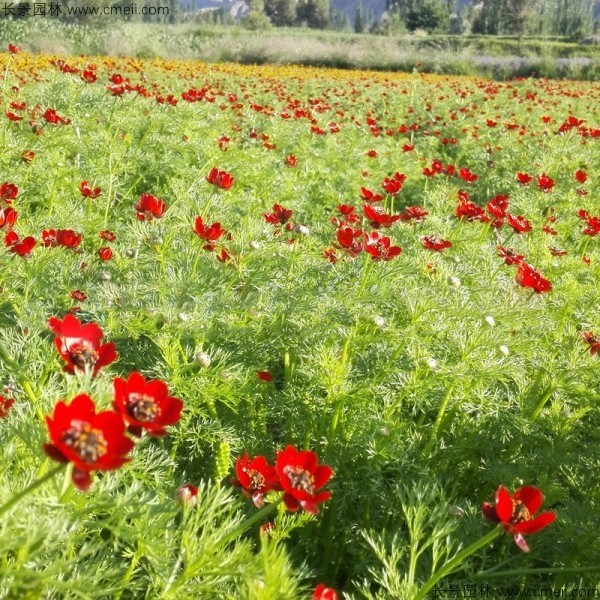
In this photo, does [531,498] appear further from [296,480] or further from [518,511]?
[296,480]

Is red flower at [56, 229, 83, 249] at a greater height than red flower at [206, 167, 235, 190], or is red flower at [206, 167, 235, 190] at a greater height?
red flower at [206, 167, 235, 190]

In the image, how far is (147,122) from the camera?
464 cm

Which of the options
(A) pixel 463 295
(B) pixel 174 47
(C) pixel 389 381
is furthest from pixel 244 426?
Result: (B) pixel 174 47

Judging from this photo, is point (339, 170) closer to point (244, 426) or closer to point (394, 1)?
point (244, 426)

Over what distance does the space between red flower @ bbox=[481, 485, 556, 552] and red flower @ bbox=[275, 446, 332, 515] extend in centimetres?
37

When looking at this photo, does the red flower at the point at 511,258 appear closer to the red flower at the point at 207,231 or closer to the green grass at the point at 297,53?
the red flower at the point at 207,231

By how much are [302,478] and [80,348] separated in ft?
1.75

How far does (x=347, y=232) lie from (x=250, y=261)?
48 centimetres

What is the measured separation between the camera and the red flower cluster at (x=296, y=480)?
1.05 meters

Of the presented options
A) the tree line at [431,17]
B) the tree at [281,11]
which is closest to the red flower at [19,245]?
the tree line at [431,17]

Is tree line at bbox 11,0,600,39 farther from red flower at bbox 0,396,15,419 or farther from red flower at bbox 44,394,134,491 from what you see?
red flower at bbox 44,394,134,491

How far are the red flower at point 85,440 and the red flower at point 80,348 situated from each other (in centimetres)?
23

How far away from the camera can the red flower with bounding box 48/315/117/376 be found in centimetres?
111

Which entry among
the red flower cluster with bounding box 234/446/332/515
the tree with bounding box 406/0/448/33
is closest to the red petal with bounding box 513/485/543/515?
the red flower cluster with bounding box 234/446/332/515
